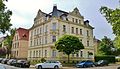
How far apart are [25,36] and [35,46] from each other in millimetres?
13186

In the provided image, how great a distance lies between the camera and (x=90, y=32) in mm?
59125

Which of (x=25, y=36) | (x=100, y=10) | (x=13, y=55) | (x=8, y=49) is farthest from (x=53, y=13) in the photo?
(x=100, y=10)

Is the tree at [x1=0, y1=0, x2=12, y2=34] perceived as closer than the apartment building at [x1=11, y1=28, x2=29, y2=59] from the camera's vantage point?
Yes

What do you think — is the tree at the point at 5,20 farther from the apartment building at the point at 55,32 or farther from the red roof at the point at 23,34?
the red roof at the point at 23,34

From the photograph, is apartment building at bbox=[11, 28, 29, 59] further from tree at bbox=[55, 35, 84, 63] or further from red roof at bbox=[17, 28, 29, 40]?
tree at bbox=[55, 35, 84, 63]

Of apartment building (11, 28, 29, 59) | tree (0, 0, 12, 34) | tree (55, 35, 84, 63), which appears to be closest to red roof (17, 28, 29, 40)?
apartment building (11, 28, 29, 59)

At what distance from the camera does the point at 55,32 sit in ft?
167

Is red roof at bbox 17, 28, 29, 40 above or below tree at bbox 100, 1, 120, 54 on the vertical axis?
above

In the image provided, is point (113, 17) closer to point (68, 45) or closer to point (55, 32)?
point (68, 45)

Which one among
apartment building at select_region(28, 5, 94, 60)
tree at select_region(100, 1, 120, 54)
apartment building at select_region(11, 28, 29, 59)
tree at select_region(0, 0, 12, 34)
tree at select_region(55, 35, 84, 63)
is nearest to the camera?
tree at select_region(100, 1, 120, 54)

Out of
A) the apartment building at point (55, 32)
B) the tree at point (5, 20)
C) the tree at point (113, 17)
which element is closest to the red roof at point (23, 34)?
the apartment building at point (55, 32)

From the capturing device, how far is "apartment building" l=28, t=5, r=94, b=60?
167 feet

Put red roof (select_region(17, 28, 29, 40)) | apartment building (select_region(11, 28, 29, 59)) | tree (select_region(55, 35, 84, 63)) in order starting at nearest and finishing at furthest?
tree (select_region(55, 35, 84, 63)), apartment building (select_region(11, 28, 29, 59)), red roof (select_region(17, 28, 29, 40))

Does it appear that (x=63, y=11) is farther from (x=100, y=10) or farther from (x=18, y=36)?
(x=100, y=10)
